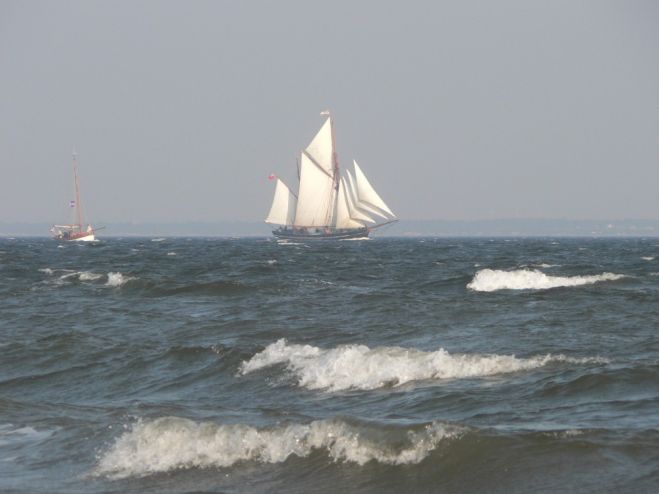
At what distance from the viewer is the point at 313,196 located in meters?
156

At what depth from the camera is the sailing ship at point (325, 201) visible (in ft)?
506

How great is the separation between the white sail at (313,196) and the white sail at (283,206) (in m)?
2.10

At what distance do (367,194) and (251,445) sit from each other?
5590 inches

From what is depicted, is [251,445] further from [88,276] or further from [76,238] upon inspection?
[76,238]

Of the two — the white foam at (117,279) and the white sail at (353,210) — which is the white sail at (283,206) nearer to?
the white sail at (353,210)

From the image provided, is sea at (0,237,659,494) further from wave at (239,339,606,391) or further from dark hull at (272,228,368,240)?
dark hull at (272,228,368,240)

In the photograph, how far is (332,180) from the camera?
15788cm

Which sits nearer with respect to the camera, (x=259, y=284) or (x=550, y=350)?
(x=550, y=350)

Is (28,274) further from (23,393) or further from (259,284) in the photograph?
(23,393)

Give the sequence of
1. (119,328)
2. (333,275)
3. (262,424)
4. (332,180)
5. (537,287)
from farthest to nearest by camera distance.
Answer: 1. (332,180)
2. (333,275)
3. (537,287)
4. (119,328)
5. (262,424)

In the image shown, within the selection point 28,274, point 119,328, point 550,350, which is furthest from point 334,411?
point 28,274

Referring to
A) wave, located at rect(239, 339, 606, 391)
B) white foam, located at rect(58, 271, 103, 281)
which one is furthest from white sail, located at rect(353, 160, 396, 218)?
wave, located at rect(239, 339, 606, 391)

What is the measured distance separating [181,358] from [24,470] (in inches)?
375

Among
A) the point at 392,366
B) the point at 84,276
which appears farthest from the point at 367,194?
the point at 392,366
